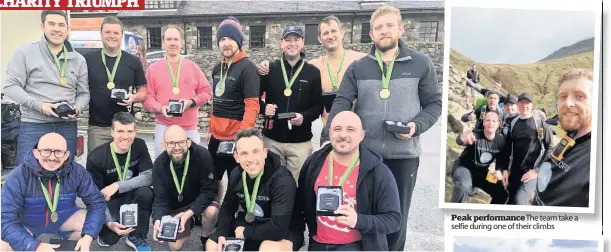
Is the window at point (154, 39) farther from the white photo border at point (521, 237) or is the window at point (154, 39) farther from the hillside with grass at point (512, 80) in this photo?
the white photo border at point (521, 237)

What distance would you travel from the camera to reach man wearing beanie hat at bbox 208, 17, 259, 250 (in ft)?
12.9

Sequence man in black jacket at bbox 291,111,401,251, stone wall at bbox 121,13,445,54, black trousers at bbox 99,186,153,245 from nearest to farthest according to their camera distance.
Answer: man in black jacket at bbox 291,111,401,251
stone wall at bbox 121,13,445,54
black trousers at bbox 99,186,153,245

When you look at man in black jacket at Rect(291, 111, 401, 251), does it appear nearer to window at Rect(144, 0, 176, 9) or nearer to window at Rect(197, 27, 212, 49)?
window at Rect(197, 27, 212, 49)

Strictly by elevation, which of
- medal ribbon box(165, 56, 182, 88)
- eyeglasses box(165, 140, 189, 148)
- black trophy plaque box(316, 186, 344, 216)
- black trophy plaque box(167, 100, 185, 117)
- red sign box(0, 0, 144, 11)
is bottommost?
black trophy plaque box(316, 186, 344, 216)

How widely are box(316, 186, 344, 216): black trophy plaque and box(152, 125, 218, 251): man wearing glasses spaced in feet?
2.69

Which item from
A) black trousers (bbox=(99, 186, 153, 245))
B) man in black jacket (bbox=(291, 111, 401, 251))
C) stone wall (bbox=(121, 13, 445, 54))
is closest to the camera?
man in black jacket (bbox=(291, 111, 401, 251))

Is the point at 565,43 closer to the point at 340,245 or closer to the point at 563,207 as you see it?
the point at 563,207

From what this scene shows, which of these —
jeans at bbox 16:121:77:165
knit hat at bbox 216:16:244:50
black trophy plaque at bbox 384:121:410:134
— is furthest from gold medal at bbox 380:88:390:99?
jeans at bbox 16:121:77:165

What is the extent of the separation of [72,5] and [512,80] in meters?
3.38

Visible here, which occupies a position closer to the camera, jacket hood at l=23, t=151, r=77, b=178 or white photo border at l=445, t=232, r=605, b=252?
jacket hood at l=23, t=151, r=77, b=178

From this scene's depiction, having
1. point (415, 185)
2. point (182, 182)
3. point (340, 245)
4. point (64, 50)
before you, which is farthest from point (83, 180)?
point (415, 185)

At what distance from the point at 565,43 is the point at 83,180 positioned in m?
3.77

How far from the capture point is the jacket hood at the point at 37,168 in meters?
3.89

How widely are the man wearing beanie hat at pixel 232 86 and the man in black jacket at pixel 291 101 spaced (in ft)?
0.34
